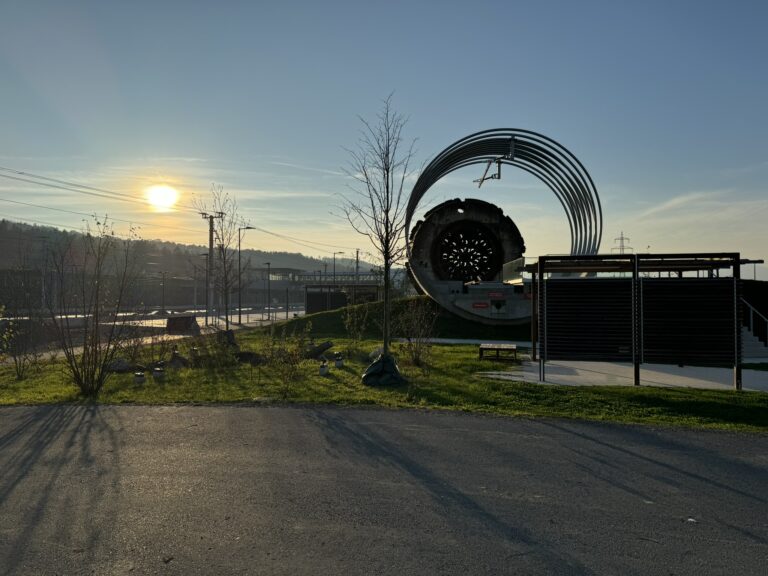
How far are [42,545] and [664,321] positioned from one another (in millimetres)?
11931

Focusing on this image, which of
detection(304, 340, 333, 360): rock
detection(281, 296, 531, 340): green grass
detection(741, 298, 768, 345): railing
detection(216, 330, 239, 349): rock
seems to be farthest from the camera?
detection(281, 296, 531, 340): green grass

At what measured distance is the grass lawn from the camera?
30.0ft

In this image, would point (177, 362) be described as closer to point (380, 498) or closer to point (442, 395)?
point (442, 395)

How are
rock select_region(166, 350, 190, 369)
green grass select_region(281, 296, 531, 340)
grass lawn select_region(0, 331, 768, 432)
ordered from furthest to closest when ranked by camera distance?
green grass select_region(281, 296, 531, 340) < rock select_region(166, 350, 190, 369) < grass lawn select_region(0, 331, 768, 432)

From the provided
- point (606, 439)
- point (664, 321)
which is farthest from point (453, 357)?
point (606, 439)

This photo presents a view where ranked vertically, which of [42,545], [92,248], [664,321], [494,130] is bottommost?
[42,545]

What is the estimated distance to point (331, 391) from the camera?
37.2ft

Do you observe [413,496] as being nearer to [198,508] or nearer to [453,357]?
[198,508]

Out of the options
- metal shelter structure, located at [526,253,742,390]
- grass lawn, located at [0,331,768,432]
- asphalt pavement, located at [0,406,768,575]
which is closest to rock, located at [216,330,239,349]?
grass lawn, located at [0,331,768,432]

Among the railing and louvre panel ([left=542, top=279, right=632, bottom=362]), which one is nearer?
louvre panel ([left=542, top=279, right=632, bottom=362])

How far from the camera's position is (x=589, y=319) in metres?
12.4

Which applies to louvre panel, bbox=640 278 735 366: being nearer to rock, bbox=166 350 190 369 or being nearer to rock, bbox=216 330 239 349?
rock, bbox=166 350 190 369

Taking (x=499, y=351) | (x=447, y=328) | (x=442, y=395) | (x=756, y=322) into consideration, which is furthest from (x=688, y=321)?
(x=447, y=328)

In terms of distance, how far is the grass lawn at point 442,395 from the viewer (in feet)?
30.0
